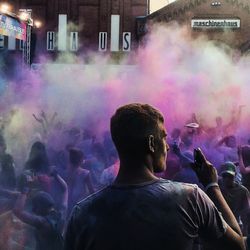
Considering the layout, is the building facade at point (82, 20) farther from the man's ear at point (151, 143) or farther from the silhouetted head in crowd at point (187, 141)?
the man's ear at point (151, 143)

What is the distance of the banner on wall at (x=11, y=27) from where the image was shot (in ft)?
36.5

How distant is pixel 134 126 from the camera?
1590 mm

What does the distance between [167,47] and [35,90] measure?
3.36 metres

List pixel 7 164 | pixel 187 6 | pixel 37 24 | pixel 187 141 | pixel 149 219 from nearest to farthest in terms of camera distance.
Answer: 1. pixel 149 219
2. pixel 7 164
3. pixel 187 141
4. pixel 187 6
5. pixel 37 24

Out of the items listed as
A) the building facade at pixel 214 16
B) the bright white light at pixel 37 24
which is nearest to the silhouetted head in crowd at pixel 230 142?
the building facade at pixel 214 16

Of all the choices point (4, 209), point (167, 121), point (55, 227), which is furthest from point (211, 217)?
point (167, 121)

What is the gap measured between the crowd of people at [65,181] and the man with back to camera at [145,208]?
5.06 ft

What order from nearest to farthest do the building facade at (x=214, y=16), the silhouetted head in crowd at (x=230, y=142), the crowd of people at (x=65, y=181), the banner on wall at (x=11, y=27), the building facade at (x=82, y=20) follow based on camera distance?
the crowd of people at (x=65, y=181)
the silhouetted head in crowd at (x=230, y=142)
the banner on wall at (x=11, y=27)
the building facade at (x=214, y=16)
the building facade at (x=82, y=20)

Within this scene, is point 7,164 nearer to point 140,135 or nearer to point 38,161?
point 38,161

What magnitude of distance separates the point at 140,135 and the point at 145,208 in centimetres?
23

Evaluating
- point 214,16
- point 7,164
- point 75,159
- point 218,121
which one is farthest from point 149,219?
point 214,16

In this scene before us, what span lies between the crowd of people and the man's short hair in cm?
156

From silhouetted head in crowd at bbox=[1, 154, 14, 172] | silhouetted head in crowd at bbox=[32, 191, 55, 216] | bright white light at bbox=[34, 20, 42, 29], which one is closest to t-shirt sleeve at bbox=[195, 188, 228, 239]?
silhouetted head in crowd at bbox=[32, 191, 55, 216]

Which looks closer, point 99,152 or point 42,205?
point 42,205
